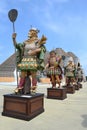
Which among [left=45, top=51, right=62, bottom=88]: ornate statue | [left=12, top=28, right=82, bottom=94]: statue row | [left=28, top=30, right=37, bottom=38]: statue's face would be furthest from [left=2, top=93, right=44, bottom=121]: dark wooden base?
[left=45, top=51, right=62, bottom=88]: ornate statue

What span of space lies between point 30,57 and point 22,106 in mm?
1019

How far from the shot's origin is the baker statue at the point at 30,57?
4.20 m

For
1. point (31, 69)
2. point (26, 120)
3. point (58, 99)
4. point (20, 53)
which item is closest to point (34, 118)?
point (26, 120)

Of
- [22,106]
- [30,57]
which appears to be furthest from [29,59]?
[22,106]

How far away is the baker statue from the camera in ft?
13.8

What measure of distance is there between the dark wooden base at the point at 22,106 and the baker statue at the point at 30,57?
328mm

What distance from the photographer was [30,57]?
13.9 feet

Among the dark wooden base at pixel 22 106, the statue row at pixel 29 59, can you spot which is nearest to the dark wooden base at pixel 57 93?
the statue row at pixel 29 59

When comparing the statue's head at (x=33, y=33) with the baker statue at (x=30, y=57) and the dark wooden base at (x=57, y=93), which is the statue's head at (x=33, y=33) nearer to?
the baker statue at (x=30, y=57)

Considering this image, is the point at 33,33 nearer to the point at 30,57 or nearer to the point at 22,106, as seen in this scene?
the point at 30,57

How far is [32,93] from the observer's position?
421 cm

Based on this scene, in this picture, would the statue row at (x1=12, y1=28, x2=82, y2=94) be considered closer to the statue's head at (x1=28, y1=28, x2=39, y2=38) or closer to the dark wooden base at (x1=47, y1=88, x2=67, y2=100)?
the statue's head at (x1=28, y1=28, x2=39, y2=38)

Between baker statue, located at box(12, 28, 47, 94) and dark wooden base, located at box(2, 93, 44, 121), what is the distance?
0.33 metres

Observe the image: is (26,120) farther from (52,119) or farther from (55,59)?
(55,59)
